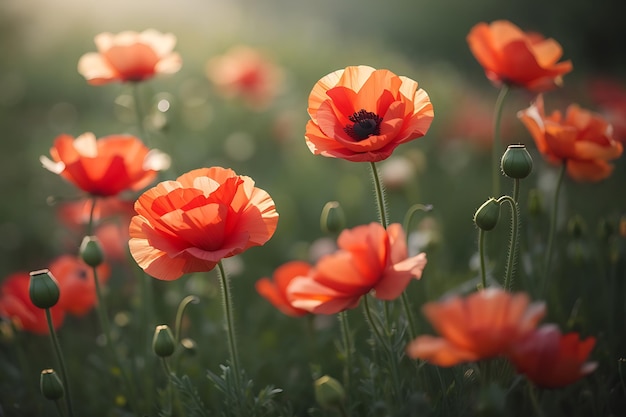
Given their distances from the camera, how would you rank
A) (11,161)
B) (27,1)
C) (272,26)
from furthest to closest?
(272,26)
(27,1)
(11,161)

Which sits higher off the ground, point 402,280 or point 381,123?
point 381,123

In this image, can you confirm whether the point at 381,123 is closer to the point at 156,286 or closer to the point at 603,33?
the point at 156,286

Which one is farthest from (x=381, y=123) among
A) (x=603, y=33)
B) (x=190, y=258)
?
(x=603, y=33)

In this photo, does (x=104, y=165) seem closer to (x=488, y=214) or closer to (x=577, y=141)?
(x=488, y=214)

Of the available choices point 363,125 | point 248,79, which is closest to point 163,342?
point 363,125

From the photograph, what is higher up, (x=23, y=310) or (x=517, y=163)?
(x=517, y=163)

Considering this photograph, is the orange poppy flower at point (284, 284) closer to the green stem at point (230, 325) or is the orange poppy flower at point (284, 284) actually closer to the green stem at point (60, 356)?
the green stem at point (230, 325)

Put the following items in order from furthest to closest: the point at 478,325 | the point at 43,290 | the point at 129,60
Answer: the point at 129,60, the point at 43,290, the point at 478,325
